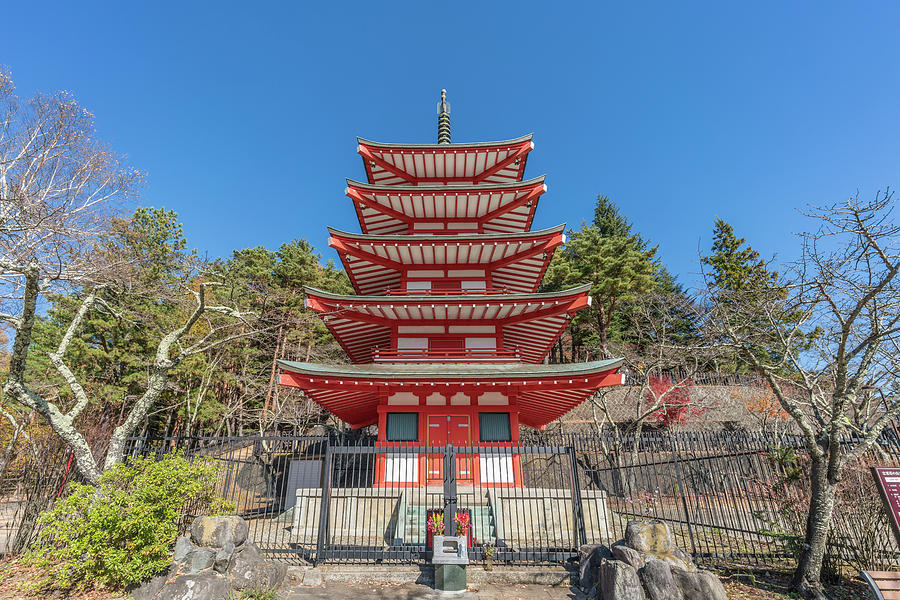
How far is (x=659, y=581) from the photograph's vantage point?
6520mm

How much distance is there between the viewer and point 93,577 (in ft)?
22.1

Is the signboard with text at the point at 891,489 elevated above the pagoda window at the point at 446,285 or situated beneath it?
situated beneath

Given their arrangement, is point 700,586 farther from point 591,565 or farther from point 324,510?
point 324,510

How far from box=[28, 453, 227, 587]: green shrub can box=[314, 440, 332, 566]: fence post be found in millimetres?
2602

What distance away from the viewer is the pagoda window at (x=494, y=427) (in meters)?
13.3

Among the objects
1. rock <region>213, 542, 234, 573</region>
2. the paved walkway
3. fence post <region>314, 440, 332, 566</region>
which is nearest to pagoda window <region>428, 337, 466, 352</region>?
fence post <region>314, 440, 332, 566</region>

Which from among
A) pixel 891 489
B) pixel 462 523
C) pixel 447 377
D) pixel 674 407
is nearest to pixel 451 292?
pixel 447 377

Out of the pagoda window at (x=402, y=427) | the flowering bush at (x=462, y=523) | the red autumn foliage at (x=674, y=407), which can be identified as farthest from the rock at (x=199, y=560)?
the red autumn foliage at (x=674, y=407)

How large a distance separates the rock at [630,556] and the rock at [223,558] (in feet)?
24.0

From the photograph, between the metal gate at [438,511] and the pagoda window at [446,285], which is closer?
the metal gate at [438,511]

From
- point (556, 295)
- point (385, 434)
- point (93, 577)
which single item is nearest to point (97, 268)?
point (93, 577)

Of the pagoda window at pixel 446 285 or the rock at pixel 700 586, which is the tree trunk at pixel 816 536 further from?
the pagoda window at pixel 446 285

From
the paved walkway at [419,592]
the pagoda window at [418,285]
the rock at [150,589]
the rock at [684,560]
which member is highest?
the pagoda window at [418,285]

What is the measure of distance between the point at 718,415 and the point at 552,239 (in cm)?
2419
